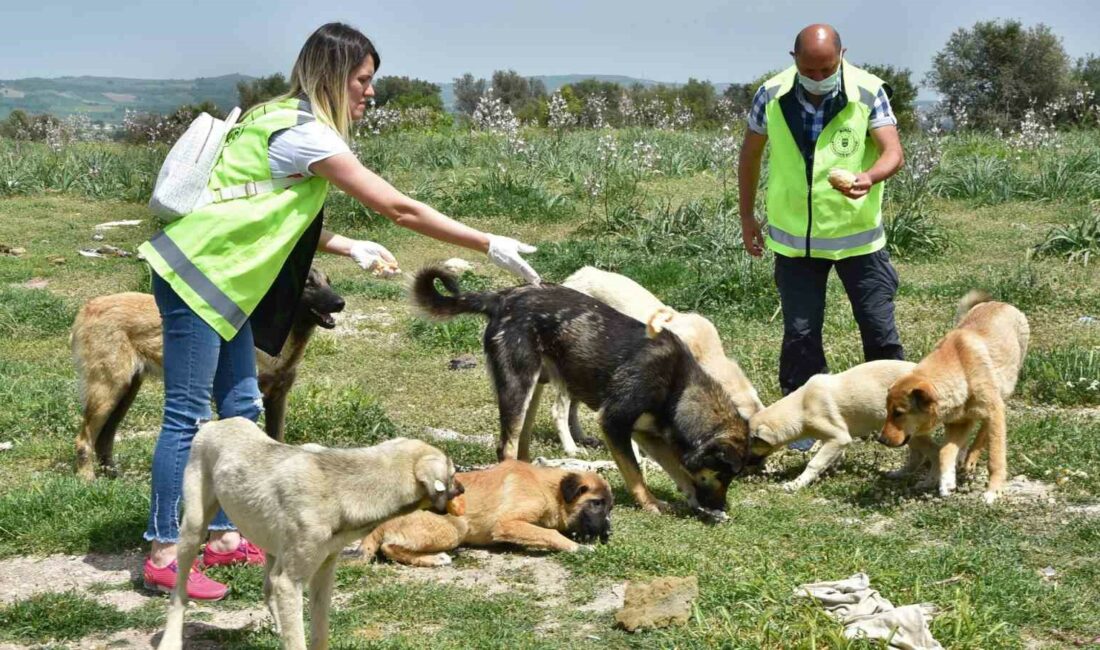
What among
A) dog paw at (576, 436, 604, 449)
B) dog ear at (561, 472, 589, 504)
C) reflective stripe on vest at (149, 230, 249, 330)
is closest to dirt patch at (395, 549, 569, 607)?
dog ear at (561, 472, 589, 504)

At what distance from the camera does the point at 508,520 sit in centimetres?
595

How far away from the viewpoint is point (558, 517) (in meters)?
6.07

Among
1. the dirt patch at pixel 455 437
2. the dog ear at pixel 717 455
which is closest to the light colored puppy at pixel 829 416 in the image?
the dog ear at pixel 717 455

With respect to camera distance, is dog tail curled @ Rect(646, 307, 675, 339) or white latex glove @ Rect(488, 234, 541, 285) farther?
dog tail curled @ Rect(646, 307, 675, 339)

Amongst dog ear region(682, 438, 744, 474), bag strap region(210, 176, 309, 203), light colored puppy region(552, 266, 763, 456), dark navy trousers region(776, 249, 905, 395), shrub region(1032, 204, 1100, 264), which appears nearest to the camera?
bag strap region(210, 176, 309, 203)

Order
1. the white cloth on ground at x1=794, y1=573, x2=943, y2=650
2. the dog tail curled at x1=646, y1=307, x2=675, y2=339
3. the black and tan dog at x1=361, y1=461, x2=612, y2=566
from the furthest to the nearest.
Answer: the dog tail curled at x1=646, y1=307, x2=675, y2=339
the black and tan dog at x1=361, y1=461, x2=612, y2=566
the white cloth on ground at x1=794, y1=573, x2=943, y2=650

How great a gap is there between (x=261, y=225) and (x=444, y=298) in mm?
2376

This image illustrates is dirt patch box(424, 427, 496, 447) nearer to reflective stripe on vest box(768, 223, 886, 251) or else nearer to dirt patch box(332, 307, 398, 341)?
reflective stripe on vest box(768, 223, 886, 251)

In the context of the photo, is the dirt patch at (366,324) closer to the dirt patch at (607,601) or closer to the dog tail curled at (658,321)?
the dog tail curled at (658,321)

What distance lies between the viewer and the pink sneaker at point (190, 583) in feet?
16.8

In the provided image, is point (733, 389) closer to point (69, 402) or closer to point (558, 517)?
point (558, 517)

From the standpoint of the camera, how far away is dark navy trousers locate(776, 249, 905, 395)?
7410 mm

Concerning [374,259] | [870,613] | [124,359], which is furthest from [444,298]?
[870,613]

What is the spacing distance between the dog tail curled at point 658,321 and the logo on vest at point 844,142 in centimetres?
152
